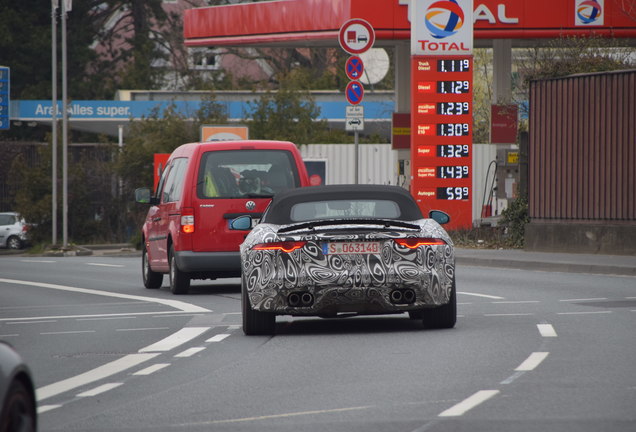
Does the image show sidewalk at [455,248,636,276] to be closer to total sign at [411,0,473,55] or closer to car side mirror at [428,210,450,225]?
total sign at [411,0,473,55]

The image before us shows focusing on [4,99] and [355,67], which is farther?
[4,99]

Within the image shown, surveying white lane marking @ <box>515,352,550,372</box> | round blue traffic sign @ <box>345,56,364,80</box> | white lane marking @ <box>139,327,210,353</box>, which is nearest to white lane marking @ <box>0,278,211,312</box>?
white lane marking @ <box>139,327,210,353</box>

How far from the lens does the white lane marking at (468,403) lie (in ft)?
27.5

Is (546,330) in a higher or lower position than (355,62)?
lower

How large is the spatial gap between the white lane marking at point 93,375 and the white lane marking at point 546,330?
11.5ft

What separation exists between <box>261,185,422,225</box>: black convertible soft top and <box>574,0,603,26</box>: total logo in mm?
25908

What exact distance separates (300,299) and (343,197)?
147cm

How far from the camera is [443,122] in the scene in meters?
35.1

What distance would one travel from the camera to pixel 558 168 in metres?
27.3

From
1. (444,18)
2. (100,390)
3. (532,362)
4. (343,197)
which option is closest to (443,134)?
(444,18)

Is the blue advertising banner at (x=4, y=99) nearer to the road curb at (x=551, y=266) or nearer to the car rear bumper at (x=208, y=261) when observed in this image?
the road curb at (x=551, y=266)

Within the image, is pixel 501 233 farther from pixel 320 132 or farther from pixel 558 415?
pixel 558 415

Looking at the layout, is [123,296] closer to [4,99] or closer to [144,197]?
[144,197]

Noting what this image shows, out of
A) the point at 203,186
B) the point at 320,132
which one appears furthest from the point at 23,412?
the point at 320,132
